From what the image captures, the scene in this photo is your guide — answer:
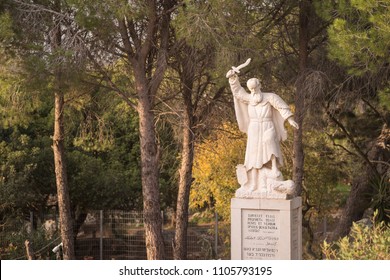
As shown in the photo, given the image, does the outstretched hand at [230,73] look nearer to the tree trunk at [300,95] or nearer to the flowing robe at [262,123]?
the flowing robe at [262,123]

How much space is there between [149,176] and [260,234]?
128 inches

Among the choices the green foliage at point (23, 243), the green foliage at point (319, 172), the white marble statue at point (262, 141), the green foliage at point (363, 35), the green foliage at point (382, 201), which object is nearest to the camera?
the white marble statue at point (262, 141)

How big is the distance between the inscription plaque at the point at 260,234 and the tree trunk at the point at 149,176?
292cm

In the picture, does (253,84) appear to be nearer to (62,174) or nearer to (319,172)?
(62,174)

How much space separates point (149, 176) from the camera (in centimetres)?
1371

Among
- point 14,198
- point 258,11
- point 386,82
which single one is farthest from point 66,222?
point 386,82

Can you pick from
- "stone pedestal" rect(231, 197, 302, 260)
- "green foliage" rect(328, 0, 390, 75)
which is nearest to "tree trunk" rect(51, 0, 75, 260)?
"stone pedestal" rect(231, 197, 302, 260)

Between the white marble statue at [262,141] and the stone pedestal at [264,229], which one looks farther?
the white marble statue at [262,141]

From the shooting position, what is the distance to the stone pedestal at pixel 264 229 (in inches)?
432

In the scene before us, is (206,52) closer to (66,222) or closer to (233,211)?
(233,211)

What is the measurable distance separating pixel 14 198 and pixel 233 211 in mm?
8274

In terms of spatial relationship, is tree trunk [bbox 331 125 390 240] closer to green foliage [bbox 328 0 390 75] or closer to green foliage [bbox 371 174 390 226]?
green foliage [bbox 371 174 390 226]

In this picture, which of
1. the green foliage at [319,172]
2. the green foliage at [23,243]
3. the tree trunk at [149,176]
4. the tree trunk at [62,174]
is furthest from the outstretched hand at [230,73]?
the green foliage at [319,172]

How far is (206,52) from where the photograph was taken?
46.1ft
